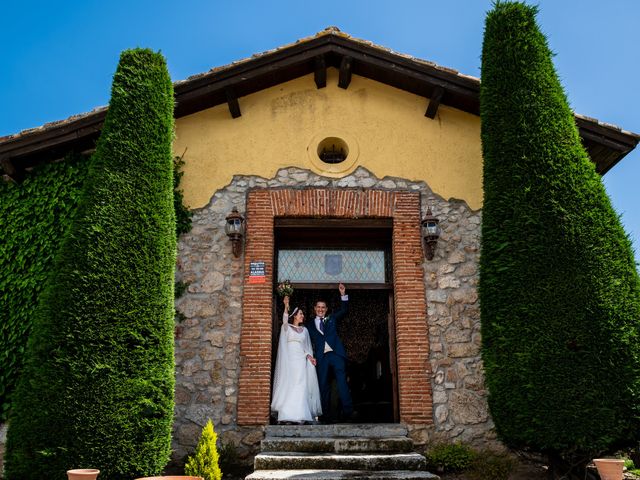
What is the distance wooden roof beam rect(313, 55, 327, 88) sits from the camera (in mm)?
8523

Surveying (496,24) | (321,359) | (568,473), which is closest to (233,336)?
(321,359)

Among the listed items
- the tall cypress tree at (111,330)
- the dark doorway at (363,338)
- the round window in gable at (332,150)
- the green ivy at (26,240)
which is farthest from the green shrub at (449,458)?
the green ivy at (26,240)

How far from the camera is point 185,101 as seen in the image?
832 cm

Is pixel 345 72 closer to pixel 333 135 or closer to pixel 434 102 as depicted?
pixel 333 135

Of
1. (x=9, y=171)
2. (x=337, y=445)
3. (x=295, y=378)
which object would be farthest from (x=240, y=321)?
(x=9, y=171)

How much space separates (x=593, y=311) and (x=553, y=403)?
43.3 inches

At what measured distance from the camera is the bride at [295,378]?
25.7ft

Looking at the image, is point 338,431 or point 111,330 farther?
point 338,431

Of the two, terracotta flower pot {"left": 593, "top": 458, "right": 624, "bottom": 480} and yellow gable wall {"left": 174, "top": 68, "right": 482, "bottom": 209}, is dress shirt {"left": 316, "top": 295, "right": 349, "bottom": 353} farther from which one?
terracotta flower pot {"left": 593, "top": 458, "right": 624, "bottom": 480}

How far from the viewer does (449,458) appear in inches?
273

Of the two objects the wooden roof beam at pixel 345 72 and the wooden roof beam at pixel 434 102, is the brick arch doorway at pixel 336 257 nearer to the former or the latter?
the wooden roof beam at pixel 434 102

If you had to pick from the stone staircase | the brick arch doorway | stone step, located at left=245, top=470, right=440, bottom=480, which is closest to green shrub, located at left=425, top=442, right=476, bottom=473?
the stone staircase

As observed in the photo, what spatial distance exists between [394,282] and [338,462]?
2.69 metres

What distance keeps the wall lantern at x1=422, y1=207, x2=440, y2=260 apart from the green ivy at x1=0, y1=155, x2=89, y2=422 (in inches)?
198
